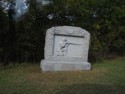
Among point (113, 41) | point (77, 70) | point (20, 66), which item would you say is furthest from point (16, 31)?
point (113, 41)

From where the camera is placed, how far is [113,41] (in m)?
17.7

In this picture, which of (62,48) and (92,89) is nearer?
(92,89)

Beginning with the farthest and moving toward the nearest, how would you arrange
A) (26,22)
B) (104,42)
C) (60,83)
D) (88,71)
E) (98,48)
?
(104,42), (98,48), (26,22), (88,71), (60,83)

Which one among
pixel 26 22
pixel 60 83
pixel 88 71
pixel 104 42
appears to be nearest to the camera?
pixel 60 83

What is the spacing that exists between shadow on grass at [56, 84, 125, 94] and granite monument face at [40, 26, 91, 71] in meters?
2.80

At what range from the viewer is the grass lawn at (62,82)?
8125 millimetres

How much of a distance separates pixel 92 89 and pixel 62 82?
49.3 inches

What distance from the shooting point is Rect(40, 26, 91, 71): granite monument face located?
1155 cm

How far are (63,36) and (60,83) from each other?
10.5 ft

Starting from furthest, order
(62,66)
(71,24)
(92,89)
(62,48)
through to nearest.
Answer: (71,24) < (62,48) < (62,66) < (92,89)

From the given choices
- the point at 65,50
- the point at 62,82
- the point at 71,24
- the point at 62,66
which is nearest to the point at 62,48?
the point at 65,50

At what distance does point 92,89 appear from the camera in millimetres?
8305

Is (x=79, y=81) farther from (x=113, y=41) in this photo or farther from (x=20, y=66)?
(x=113, y=41)

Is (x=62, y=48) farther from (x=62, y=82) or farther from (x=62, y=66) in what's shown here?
(x=62, y=82)
